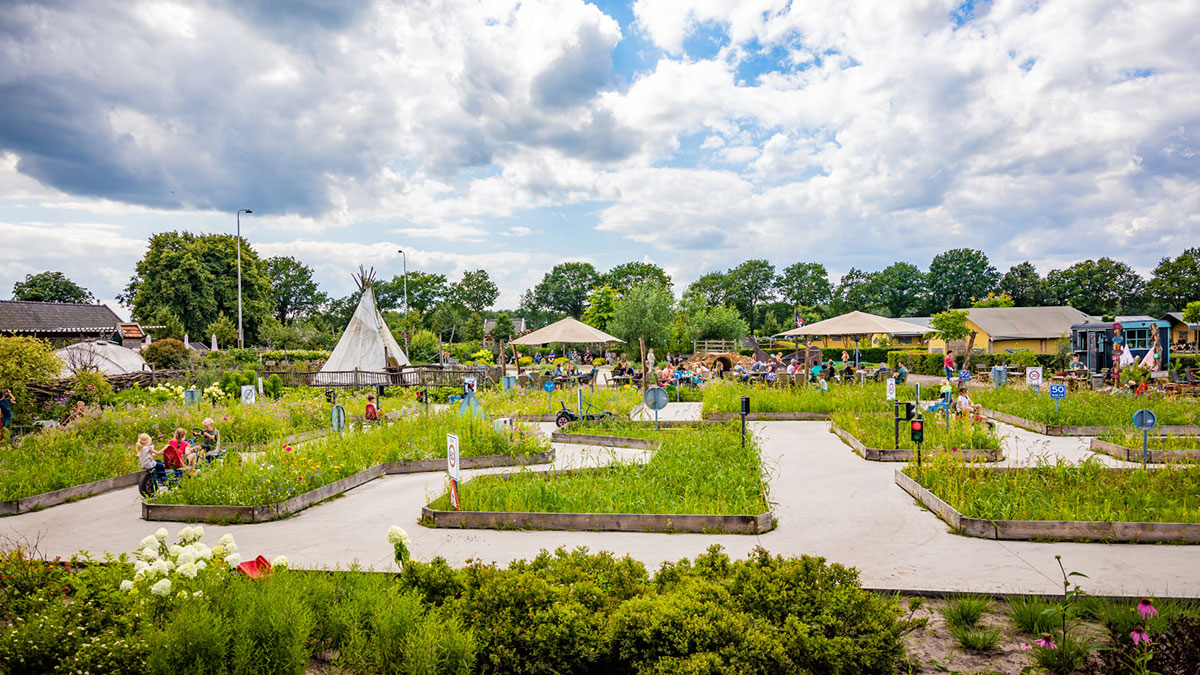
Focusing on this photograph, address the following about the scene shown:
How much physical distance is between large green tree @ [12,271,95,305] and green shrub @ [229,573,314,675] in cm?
10155

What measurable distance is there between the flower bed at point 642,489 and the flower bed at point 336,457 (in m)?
2.05

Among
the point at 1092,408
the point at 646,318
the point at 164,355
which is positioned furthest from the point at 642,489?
the point at 646,318

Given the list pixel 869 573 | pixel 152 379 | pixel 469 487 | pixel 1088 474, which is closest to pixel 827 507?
pixel 869 573

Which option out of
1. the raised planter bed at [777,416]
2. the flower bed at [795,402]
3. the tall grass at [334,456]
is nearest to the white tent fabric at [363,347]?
the tall grass at [334,456]

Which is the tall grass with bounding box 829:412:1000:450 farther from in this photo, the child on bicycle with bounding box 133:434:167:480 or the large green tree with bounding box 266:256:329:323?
the large green tree with bounding box 266:256:329:323

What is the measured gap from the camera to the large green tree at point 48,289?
81188mm

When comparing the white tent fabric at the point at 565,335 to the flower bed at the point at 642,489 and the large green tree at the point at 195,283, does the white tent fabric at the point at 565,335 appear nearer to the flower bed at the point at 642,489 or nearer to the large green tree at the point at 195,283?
the flower bed at the point at 642,489

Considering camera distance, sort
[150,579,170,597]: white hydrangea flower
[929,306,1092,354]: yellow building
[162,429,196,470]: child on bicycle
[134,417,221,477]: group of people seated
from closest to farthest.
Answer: [150,579,170,597]: white hydrangea flower → [134,417,221,477]: group of people seated → [162,429,196,470]: child on bicycle → [929,306,1092,354]: yellow building

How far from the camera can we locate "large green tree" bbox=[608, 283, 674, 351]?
43.9 meters

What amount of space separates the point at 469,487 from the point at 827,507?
4.48 m

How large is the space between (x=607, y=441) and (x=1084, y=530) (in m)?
7.99

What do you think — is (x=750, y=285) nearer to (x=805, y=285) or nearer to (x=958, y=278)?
(x=805, y=285)

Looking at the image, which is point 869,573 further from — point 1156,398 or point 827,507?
point 1156,398

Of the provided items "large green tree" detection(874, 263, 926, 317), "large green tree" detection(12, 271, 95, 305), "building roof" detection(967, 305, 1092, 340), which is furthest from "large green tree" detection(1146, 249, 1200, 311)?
"large green tree" detection(12, 271, 95, 305)
